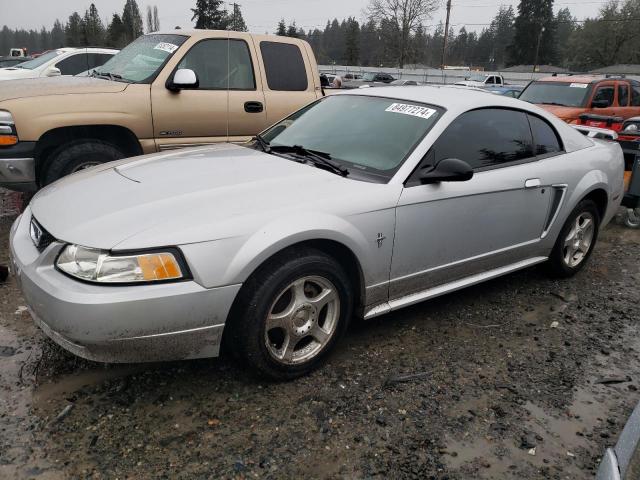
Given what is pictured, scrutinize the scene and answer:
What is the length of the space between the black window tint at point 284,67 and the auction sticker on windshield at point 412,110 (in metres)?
2.59

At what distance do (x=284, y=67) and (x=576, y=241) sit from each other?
3556 mm

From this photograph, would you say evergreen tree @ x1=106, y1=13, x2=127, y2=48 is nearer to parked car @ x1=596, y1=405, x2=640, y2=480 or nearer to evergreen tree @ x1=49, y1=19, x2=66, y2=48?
evergreen tree @ x1=49, y1=19, x2=66, y2=48

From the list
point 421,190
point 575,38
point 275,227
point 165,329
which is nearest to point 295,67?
point 421,190

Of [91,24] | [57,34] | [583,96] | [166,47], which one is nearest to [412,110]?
[166,47]

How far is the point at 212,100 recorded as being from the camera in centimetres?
542

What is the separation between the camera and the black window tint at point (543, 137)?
3.99 metres

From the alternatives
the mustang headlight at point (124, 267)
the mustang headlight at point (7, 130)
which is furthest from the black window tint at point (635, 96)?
the mustang headlight at point (124, 267)

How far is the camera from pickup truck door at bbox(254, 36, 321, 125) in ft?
19.0

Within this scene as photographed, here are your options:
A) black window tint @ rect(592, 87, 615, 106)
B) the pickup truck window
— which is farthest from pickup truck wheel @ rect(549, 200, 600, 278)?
black window tint @ rect(592, 87, 615, 106)

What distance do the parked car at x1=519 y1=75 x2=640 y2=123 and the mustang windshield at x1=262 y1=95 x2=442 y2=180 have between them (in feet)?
23.2

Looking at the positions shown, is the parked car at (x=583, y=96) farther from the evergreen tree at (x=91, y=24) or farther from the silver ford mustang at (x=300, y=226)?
the evergreen tree at (x=91, y=24)

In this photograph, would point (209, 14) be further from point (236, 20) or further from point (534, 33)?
point (534, 33)

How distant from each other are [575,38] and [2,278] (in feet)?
253

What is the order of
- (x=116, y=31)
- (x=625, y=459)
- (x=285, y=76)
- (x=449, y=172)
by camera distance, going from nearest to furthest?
(x=625, y=459) → (x=449, y=172) → (x=285, y=76) → (x=116, y=31)
